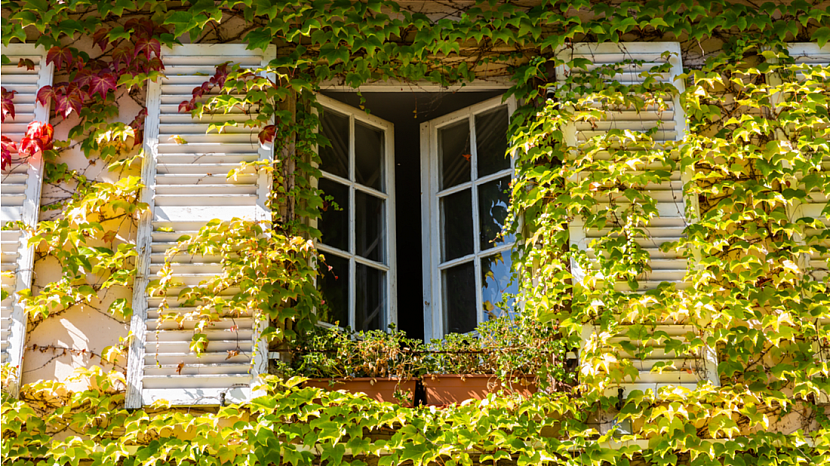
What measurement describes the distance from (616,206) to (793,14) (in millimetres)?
1577

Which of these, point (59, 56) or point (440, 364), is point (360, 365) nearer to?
point (440, 364)

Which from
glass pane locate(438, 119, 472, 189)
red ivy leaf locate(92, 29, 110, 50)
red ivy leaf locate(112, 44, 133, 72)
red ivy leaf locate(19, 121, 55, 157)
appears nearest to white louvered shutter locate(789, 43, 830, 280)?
glass pane locate(438, 119, 472, 189)

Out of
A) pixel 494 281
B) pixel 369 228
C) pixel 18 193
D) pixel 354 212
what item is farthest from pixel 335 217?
pixel 18 193

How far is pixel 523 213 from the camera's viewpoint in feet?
15.5

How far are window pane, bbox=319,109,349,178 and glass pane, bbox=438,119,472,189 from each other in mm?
579

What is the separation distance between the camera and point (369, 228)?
5.02m

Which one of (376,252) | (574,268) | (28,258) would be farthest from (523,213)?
(28,258)

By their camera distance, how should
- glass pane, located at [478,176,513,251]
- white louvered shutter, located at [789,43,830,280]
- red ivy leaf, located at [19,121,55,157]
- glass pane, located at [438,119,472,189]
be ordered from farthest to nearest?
glass pane, located at [438,119,472,189], glass pane, located at [478,176,513,251], red ivy leaf, located at [19,121,55,157], white louvered shutter, located at [789,43,830,280]

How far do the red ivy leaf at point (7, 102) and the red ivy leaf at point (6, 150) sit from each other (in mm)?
134

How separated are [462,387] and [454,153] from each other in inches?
61.9

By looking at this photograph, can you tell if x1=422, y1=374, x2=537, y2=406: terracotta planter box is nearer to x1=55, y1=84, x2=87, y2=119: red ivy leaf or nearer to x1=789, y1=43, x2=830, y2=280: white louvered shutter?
x1=789, y1=43, x2=830, y2=280: white louvered shutter

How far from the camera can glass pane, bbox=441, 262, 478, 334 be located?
15.8ft

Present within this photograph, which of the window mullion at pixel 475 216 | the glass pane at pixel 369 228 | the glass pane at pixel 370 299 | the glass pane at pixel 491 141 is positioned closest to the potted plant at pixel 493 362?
the window mullion at pixel 475 216

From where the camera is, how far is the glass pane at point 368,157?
5117mm
